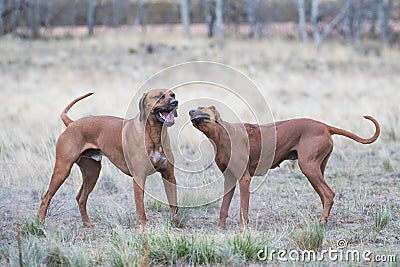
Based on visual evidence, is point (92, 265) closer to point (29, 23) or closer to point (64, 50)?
point (64, 50)

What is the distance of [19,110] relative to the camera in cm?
1644

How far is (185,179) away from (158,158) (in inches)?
105

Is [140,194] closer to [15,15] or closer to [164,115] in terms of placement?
[164,115]

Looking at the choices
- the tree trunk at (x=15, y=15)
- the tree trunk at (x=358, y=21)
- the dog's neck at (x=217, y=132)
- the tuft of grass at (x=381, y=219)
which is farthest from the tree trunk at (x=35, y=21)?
the tuft of grass at (x=381, y=219)

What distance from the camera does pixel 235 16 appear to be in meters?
34.5

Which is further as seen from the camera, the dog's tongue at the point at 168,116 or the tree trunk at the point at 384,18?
the tree trunk at the point at 384,18

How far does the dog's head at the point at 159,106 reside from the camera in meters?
7.24

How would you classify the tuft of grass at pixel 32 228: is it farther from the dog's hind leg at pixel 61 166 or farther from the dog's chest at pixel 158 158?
the dog's chest at pixel 158 158

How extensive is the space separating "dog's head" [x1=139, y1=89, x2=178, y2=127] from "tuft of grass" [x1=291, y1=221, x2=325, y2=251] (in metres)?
1.72

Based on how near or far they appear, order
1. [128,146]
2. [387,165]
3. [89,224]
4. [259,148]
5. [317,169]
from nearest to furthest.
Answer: [128,146]
[317,169]
[259,148]
[89,224]
[387,165]

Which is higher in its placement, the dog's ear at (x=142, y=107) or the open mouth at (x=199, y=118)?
the dog's ear at (x=142, y=107)

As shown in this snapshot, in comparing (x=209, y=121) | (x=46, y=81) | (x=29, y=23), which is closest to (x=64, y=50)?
(x=46, y=81)

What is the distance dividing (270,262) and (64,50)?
21151mm

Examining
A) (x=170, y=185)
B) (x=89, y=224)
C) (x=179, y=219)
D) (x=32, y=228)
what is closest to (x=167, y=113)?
(x=170, y=185)
